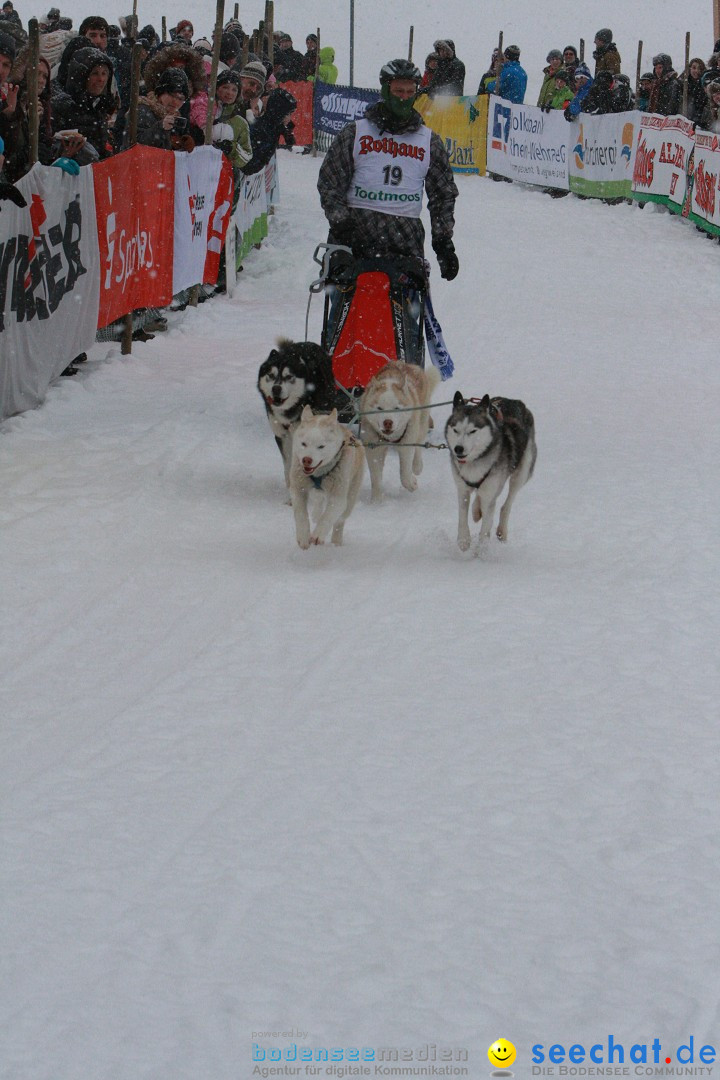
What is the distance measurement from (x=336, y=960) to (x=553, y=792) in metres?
0.89

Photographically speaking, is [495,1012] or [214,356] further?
[214,356]

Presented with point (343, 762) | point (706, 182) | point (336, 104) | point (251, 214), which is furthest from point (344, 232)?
point (336, 104)

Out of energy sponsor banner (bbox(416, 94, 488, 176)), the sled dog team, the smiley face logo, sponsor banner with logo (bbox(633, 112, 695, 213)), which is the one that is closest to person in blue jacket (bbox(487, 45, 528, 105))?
energy sponsor banner (bbox(416, 94, 488, 176))

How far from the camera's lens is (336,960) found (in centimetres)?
242

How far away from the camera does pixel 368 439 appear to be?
6.23 m

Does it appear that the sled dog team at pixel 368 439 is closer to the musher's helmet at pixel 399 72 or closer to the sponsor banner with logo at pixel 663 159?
the musher's helmet at pixel 399 72

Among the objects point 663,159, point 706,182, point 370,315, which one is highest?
point 663,159

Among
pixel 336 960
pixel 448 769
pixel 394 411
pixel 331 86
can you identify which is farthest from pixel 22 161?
pixel 331 86

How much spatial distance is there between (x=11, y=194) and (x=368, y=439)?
2131 millimetres

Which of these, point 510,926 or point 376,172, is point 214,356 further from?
point 510,926

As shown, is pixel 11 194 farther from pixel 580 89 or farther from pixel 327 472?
pixel 580 89

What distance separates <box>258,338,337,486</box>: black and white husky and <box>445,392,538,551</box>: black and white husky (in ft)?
2.89

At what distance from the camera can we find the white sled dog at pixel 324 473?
5.14m

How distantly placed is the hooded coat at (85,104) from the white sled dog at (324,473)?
13.7 feet
